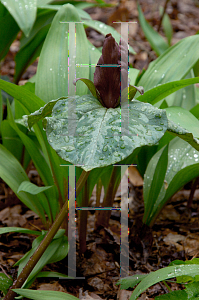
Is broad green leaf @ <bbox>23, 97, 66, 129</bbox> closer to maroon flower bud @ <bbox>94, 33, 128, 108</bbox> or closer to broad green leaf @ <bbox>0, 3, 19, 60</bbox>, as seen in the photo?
maroon flower bud @ <bbox>94, 33, 128, 108</bbox>

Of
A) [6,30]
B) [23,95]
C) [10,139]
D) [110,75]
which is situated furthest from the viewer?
[6,30]

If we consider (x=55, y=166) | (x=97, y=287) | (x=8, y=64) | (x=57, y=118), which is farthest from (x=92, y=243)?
(x=8, y=64)

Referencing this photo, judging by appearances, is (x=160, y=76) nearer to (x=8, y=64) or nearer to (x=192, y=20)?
(x=8, y=64)

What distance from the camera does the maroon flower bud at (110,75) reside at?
71 centimetres

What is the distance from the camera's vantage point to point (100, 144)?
0.58 meters

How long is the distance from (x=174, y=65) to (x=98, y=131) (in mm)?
642

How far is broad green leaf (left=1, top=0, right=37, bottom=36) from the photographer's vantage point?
1180 mm

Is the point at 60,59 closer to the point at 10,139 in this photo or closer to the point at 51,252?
the point at 10,139

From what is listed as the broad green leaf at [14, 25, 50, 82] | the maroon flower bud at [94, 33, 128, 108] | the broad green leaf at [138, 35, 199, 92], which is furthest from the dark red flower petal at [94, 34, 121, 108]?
the broad green leaf at [14, 25, 50, 82]

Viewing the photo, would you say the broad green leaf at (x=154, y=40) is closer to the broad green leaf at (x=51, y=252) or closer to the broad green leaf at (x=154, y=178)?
the broad green leaf at (x=154, y=178)

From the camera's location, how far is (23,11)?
4.01ft

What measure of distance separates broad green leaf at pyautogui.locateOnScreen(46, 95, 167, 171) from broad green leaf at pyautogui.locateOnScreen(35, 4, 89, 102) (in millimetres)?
294

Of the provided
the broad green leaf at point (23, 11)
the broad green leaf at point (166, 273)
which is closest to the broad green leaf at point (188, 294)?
the broad green leaf at point (166, 273)

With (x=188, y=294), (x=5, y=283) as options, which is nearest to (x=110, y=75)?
(x=188, y=294)
